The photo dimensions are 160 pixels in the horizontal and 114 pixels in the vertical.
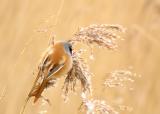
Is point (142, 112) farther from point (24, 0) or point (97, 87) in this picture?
point (24, 0)

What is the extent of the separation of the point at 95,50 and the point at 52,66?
1.08 m

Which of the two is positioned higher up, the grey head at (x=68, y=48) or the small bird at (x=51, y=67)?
the grey head at (x=68, y=48)

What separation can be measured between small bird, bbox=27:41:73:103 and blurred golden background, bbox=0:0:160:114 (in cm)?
Result: 68

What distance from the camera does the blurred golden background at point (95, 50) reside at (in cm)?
184

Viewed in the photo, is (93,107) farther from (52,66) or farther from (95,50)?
(95,50)

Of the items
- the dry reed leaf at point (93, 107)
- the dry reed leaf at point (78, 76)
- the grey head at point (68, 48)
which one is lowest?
the dry reed leaf at point (93, 107)

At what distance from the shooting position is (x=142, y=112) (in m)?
2.08

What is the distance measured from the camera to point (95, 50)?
204cm

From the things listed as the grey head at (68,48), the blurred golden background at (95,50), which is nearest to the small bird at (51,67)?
the grey head at (68,48)

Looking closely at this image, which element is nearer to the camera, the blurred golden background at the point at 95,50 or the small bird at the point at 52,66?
the small bird at the point at 52,66

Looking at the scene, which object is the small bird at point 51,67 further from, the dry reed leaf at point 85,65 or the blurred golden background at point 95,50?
the blurred golden background at point 95,50

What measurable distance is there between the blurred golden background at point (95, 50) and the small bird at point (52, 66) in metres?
0.68

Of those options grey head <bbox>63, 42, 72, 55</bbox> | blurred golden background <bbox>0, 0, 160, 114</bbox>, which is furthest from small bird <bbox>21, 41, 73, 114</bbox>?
blurred golden background <bbox>0, 0, 160, 114</bbox>

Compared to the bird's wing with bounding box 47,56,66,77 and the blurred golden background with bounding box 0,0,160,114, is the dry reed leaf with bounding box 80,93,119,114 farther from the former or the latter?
the blurred golden background with bounding box 0,0,160,114
